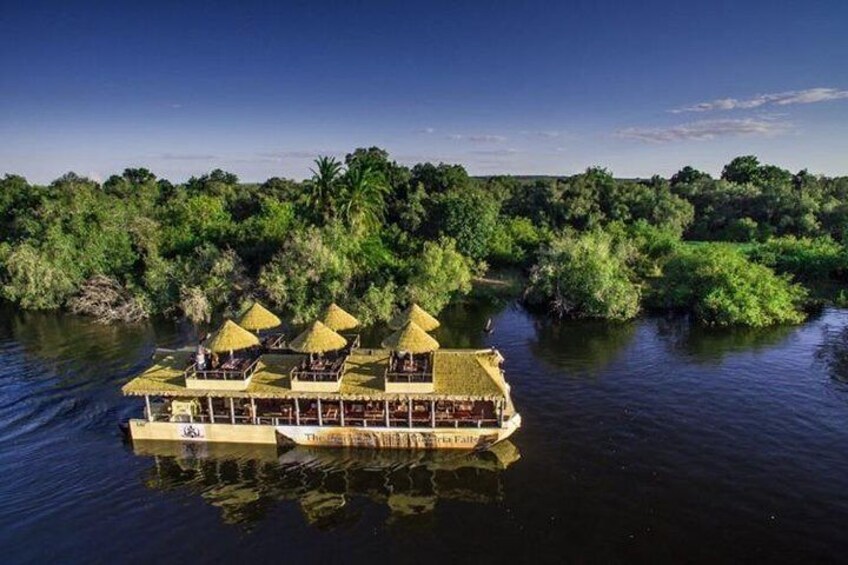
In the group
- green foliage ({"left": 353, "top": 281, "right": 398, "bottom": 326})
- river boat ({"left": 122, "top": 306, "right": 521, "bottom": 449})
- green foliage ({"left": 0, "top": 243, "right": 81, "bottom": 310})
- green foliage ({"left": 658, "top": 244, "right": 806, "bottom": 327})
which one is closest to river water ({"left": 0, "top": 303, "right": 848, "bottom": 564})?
river boat ({"left": 122, "top": 306, "right": 521, "bottom": 449})

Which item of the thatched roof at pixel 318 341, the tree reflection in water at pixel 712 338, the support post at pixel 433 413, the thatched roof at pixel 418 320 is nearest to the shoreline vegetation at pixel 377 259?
the tree reflection in water at pixel 712 338

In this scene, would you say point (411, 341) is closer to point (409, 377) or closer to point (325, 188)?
point (409, 377)

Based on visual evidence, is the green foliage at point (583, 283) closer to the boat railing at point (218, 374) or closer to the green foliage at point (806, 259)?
the green foliage at point (806, 259)

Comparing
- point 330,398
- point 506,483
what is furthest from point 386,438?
point 506,483

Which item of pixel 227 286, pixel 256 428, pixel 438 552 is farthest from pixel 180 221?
pixel 438 552

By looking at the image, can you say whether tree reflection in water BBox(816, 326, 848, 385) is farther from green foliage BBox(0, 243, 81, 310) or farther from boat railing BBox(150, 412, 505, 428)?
green foliage BBox(0, 243, 81, 310)

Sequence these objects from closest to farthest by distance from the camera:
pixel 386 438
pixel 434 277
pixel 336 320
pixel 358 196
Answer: pixel 386 438 < pixel 336 320 < pixel 434 277 < pixel 358 196
